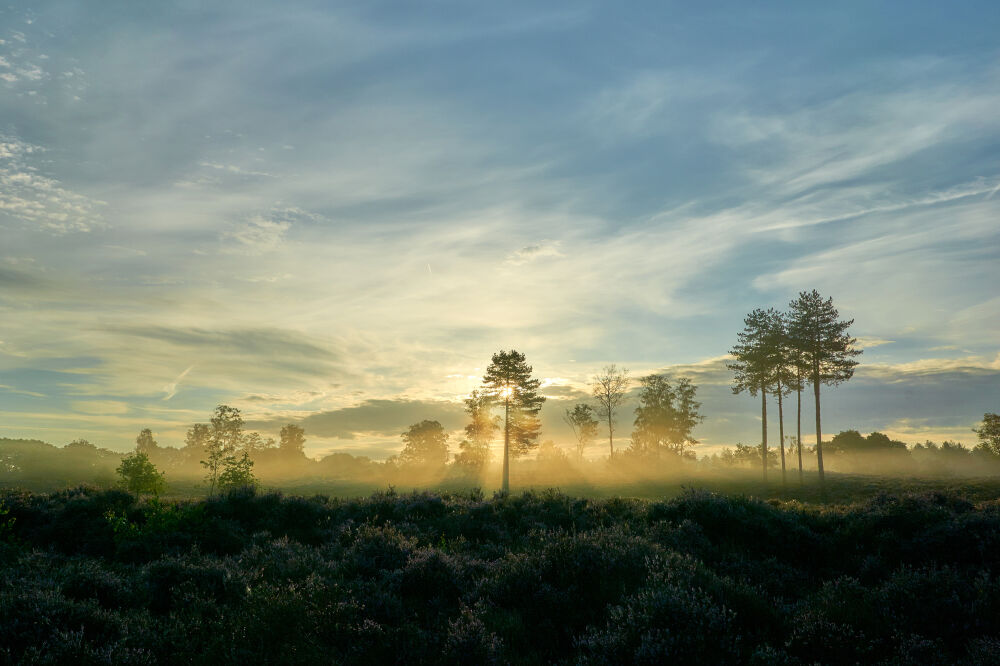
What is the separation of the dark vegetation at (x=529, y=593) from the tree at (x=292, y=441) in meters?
87.1

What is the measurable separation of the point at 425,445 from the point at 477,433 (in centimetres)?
2710

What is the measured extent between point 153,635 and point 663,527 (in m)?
9.82

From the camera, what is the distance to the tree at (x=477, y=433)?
2309 inches

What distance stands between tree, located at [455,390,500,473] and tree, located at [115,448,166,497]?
39005mm

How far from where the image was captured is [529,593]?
832cm

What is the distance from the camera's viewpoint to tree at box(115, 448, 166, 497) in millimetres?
20172

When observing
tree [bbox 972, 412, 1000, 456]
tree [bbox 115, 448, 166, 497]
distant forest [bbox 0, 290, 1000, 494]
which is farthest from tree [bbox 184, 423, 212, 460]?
tree [bbox 972, 412, 1000, 456]

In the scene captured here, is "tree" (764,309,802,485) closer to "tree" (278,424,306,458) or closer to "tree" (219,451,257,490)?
"tree" (219,451,257,490)

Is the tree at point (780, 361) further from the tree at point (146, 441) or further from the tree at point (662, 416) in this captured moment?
the tree at point (146, 441)

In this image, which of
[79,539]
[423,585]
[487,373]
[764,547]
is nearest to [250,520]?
[79,539]

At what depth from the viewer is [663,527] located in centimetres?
1211

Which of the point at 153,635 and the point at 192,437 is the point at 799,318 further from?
the point at 192,437

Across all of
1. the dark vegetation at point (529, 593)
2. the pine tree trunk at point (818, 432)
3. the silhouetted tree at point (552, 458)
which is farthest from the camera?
the silhouetted tree at point (552, 458)

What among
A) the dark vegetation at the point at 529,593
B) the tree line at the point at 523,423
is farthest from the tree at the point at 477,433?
the dark vegetation at the point at 529,593
